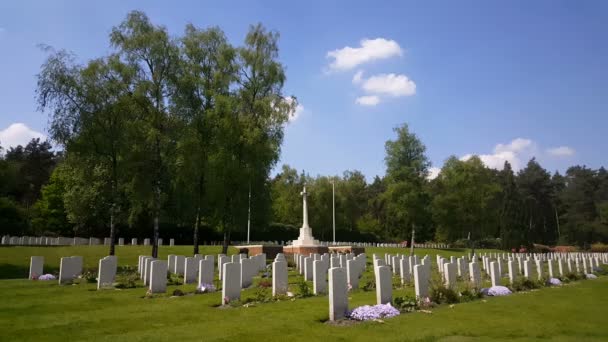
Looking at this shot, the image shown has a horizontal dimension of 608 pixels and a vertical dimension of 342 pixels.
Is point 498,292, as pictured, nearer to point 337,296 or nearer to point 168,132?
point 337,296

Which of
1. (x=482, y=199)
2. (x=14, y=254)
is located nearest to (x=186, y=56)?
(x=14, y=254)

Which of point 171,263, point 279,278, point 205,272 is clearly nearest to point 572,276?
point 279,278

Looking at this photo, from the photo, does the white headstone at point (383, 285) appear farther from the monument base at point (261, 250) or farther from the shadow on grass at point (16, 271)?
the monument base at point (261, 250)

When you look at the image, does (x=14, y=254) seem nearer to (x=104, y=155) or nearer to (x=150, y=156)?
(x=104, y=155)

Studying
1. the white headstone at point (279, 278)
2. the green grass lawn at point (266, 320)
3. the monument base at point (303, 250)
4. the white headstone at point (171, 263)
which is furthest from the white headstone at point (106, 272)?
the monument base at point (303, 250)

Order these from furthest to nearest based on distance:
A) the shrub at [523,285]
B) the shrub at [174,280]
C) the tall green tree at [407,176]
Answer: the tall green tree at [407,176] → the shrub at [174,280] → the shrub at [523,285]

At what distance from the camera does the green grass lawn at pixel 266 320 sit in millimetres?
A: 7727

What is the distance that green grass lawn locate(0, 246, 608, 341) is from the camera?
304 inches

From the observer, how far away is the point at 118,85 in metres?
25.4

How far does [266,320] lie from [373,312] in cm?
226

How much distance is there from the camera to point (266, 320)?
886 centimetres

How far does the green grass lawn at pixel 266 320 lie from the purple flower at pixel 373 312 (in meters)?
0.30

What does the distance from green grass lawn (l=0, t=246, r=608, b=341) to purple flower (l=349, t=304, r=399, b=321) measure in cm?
30

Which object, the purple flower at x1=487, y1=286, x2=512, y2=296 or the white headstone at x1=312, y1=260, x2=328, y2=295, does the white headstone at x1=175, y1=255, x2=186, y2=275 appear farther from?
the purple flower at x1=487, y1=286, x2=512, y2=296
